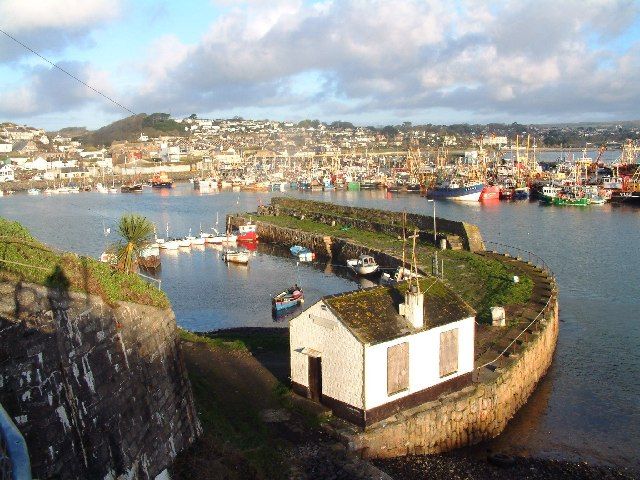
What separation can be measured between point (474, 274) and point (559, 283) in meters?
6.29

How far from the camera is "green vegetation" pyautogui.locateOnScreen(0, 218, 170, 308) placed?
24.8ft

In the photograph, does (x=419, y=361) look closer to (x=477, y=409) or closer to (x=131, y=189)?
(x=477, y=409)

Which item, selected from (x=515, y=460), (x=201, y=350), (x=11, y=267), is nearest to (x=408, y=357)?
(x=515, y=460)

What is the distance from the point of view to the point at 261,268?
37531 mm

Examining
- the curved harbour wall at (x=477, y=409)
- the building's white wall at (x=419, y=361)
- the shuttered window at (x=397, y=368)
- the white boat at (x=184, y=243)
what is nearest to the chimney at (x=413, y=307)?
the building's white wall at (x=419, y=361)

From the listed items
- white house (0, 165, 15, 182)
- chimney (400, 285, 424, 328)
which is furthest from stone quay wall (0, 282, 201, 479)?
white house (0, 165, 15, 182)

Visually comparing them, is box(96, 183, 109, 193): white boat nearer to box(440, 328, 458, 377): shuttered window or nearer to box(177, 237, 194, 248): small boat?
box(177, 237, 194, 248): small boat

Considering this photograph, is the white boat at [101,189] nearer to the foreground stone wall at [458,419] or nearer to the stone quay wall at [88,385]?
the foreground stone wall at [458,419]

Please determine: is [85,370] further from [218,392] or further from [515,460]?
[515,460]

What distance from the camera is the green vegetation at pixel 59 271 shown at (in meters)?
7.55

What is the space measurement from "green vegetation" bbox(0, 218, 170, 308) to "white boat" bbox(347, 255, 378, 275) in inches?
938

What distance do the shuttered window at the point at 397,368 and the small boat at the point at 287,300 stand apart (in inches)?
564

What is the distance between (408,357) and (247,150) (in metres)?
180

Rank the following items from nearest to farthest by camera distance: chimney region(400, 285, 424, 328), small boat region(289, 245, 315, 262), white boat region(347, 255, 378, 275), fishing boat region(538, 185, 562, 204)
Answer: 1. chimney region(400, 285, 424, 328)
2. white boat region(347, 255, 378, 275)
3. small boat region(289, 245, 315, 262)
4. fishing boat region(538, 185, 562, 204)
